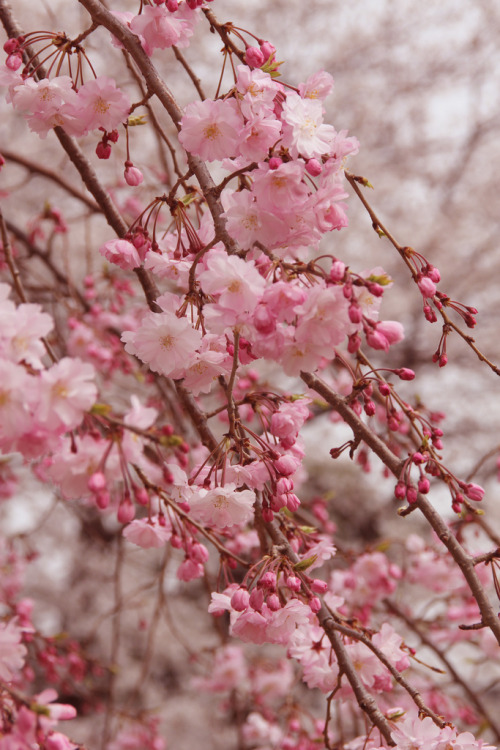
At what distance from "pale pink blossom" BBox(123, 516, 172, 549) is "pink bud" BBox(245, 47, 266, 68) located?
2.85 feet

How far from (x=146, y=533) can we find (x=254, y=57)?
0.92 m

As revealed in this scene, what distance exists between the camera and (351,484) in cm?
561

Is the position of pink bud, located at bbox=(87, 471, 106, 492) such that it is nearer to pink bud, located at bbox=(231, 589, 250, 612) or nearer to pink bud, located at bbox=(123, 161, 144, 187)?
pink bud, located at bbox=(231, 589, 250, 612)

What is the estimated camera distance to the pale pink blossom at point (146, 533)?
4.18 feet

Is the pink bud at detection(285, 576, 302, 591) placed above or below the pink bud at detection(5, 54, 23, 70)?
below

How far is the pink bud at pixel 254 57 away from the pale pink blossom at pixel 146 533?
2.85 feet

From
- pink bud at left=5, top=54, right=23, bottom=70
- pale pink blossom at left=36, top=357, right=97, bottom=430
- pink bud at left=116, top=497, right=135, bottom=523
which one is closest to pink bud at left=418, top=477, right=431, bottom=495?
pink bud at left=116, top=497, right=135, bottom=523

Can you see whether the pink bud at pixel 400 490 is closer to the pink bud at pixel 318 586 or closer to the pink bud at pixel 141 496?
the pink bud at pixel 318 586

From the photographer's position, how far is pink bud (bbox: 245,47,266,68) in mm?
1113

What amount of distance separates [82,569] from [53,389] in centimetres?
489

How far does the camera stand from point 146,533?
1287 millimetres

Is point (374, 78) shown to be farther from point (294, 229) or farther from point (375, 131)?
point (294, 229)

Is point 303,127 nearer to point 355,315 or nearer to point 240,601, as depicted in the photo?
point 355,315

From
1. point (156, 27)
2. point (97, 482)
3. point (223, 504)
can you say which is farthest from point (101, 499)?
point (156, 27)
